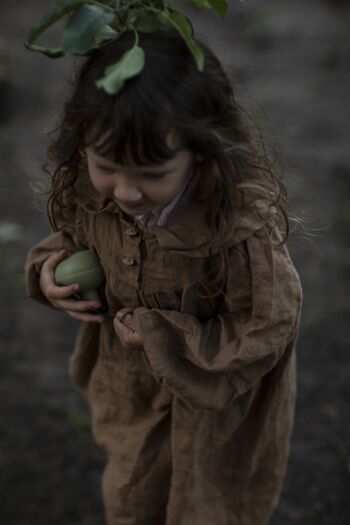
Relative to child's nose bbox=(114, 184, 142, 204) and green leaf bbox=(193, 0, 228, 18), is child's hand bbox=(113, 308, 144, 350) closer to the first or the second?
child's nose bbox=(114, 184, 142, 204)

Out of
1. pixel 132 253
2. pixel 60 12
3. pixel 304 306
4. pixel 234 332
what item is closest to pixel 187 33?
pixel 60 12

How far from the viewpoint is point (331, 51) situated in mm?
5156

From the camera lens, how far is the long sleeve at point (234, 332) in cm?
142

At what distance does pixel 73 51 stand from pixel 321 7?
540 cm

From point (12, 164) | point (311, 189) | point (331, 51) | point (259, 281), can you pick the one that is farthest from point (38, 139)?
point (259, 281)

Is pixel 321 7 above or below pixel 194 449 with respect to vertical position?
below

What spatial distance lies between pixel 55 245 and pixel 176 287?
0.39m

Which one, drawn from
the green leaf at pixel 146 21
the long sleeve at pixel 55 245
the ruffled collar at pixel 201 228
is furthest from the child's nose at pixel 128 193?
the long sleeve at pixel 55 245

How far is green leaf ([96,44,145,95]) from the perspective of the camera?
1159mm

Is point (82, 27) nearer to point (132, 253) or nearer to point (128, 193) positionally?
point (128, 193)

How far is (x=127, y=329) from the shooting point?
1535 millimetres

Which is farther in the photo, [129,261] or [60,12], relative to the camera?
[129,261]

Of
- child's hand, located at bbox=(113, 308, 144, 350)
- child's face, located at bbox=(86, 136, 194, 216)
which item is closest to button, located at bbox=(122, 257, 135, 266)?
child's hand, located at bbox=(113, 308, 144, 350)

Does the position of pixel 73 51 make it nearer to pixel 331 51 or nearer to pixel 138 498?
pixel 138 498
